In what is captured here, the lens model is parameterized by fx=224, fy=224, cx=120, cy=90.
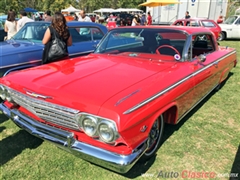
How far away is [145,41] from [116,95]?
164 cm

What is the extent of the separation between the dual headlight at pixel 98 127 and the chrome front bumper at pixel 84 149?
14 cm

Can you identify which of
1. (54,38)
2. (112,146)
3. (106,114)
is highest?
(54,38)

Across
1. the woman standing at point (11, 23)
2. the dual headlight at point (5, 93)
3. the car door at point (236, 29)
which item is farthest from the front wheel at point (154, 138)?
the car door at point (236, 29)

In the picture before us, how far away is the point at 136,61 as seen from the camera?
10.5 feet

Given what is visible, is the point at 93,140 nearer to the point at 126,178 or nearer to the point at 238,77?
the point at 126,178

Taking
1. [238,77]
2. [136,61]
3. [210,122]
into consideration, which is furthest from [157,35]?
Result: [238,77]

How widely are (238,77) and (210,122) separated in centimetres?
303

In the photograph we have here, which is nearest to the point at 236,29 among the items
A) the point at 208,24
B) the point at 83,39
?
the point at 208,24

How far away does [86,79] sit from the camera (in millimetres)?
2520

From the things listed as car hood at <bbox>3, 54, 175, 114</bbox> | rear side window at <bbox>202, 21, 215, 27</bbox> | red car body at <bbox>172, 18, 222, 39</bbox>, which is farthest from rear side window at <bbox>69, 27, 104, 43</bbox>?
rear side window at <bbox>202, 21, 215, 27</bbox>

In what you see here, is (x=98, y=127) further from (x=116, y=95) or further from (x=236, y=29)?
(x=236, y=29)

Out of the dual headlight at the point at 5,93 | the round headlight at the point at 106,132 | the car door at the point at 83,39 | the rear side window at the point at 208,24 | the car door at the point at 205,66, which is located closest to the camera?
the round headlight at the point at 106,132

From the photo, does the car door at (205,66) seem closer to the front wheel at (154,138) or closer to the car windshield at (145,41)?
the car windshield at (145,41)

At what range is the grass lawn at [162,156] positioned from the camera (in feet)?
8.16
